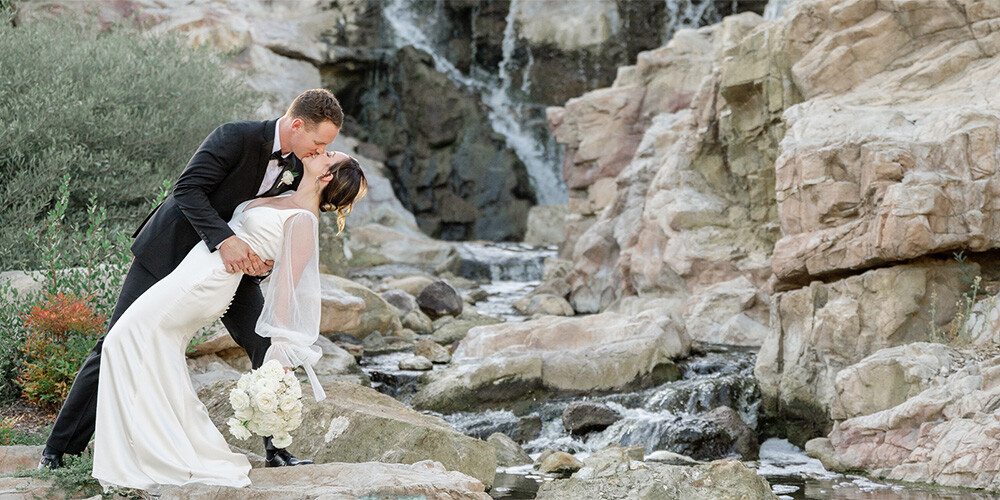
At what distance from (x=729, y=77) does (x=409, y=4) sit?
1936cm

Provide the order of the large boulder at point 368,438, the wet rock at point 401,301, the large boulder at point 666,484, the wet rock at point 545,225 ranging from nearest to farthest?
the large boulder at point 666,484 < the large boulder at point 368,438 < the wet rock at point 401,301 < the wet rock at point 545,225

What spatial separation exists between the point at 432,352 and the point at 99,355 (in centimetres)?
767

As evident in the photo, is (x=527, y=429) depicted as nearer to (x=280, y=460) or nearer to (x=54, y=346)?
(x=54, y=346)

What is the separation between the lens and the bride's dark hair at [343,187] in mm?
4660

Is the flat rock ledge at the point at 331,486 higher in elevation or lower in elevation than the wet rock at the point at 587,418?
higher

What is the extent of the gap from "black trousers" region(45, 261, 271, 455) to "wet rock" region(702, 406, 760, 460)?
17.1 feet

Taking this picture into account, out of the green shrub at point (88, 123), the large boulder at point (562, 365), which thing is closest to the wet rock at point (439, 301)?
the large boulder at point (562, 365)

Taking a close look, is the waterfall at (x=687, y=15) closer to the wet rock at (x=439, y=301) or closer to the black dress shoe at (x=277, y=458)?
the wet rock at (x=439, y=301)

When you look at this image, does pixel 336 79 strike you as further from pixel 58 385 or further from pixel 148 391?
pixel 148 391

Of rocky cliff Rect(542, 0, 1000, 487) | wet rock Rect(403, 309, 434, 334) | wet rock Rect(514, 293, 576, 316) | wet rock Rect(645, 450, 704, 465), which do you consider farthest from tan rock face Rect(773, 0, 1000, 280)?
wet rock Rect(514, 293, 576, 316)

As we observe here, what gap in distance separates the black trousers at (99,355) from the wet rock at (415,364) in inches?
259

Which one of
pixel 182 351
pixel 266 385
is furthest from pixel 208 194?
pixel 266 385

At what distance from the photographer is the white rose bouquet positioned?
4.36 m

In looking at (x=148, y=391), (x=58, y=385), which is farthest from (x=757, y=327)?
(x=148, y=391)
